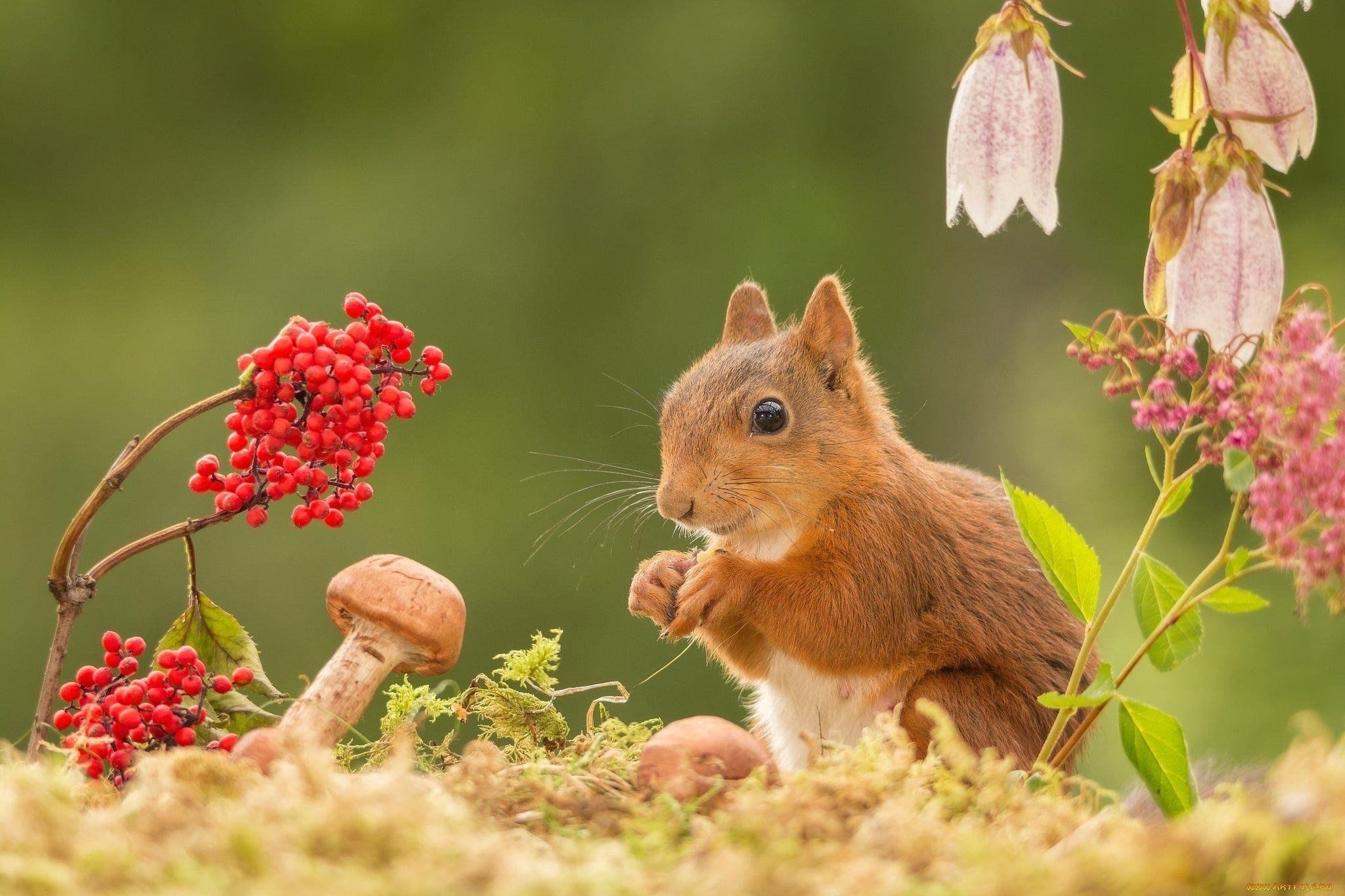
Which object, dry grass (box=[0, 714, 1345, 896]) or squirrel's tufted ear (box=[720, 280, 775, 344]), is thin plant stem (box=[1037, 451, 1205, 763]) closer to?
dry grass (box=[0, 714, 1345, 896])

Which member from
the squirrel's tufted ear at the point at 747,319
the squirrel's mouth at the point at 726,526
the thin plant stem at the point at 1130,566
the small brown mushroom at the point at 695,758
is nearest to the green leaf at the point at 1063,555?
the thin plant stem at the point at 1130,566

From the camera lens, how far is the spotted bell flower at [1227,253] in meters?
0.98

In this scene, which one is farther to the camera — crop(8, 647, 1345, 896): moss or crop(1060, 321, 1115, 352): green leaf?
crop(1060, 321, 1115, 352): green leaf

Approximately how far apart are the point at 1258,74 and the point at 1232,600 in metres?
0.37

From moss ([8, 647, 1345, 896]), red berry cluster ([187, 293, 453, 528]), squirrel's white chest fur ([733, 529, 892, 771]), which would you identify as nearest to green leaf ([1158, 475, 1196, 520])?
moss ([8, 647, 1345, 896])

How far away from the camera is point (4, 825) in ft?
2.26

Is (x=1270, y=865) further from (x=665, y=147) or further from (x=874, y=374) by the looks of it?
(x=665, y=147)

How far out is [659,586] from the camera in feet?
4.59

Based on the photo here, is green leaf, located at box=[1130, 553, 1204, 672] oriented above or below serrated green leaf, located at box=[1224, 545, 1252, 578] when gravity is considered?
below

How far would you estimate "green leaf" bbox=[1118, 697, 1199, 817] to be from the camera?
97 cm

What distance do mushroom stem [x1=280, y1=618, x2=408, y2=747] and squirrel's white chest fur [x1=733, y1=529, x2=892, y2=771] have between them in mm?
451

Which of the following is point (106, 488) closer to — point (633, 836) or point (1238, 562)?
point (633, 836)

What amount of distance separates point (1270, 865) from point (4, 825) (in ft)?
1.89

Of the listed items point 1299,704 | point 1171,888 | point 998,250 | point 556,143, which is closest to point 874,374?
point 1171,888
